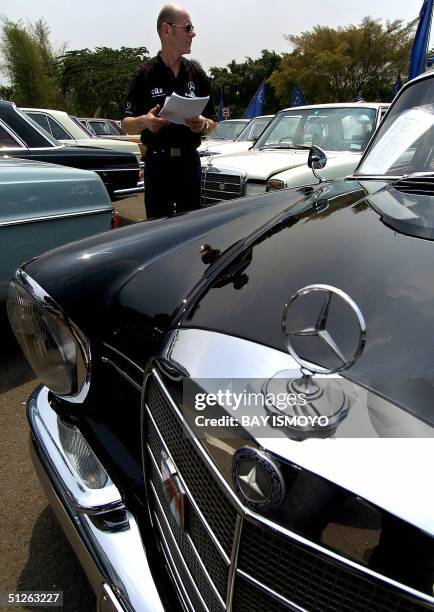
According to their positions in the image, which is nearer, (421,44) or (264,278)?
(264,278)

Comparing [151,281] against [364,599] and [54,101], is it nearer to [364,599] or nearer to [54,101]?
[364,599]

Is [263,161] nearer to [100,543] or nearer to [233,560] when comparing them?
[100,543]

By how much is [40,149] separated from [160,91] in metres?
1.93

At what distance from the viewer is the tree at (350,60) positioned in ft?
90.7

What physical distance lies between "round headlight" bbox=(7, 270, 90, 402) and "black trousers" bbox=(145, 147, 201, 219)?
1740mm

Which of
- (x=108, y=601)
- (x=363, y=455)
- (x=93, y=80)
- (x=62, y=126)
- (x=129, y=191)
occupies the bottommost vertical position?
(x=108, y=601)

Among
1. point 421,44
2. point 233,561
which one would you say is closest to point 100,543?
point 233,561

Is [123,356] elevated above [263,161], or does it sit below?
below

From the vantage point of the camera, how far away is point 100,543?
1.11 meters

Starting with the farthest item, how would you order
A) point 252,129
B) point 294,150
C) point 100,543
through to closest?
1. point 252,129
2. point 294,150
3. point 100,543

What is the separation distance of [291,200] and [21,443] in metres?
1.65

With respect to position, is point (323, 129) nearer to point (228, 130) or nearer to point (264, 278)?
point (264, 278)

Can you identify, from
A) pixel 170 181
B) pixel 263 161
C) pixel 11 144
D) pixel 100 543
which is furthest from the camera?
pixel 263 161

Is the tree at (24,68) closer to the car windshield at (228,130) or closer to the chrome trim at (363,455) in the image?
the car windshield at (228,130)
